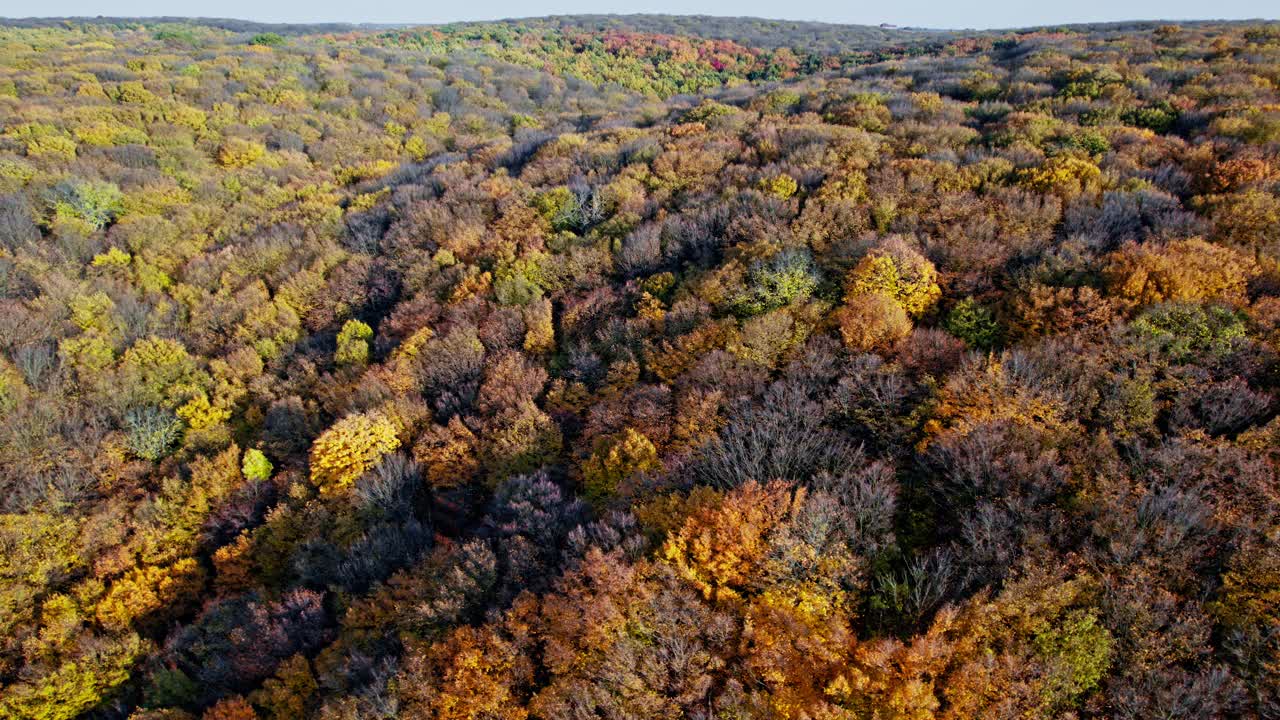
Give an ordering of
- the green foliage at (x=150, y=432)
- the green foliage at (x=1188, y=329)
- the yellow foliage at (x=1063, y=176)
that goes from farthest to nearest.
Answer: the green foliage at (x=150, y=432)
the yellow foliage at (x=1063, y=176)
the green foliage at (x=1188, y=329)

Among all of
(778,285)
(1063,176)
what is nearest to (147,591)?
(778,285)

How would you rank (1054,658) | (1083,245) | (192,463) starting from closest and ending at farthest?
(1054,658) < (1083,245) < (192,463)

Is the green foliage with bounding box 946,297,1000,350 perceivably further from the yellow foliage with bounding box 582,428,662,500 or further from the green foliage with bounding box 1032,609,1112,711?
the yellow foliage with bounding box 582,428,662,500

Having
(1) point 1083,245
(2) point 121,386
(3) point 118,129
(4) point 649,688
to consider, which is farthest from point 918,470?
(3) point 118,129

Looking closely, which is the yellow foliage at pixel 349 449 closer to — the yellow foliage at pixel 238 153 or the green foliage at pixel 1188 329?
the green foliage at pixel 1188 329

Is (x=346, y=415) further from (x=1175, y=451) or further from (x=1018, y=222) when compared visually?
(x=1018, y=222)

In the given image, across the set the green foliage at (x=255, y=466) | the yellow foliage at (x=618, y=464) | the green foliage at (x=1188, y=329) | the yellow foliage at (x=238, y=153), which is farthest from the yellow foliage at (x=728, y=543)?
the yellow foliage at (x=238, y=153)

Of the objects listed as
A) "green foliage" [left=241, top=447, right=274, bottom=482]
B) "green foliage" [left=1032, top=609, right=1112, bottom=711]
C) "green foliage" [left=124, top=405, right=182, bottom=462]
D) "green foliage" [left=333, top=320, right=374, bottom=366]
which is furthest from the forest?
"green foliage" [left=241, top=447, right=274, bottom=482]

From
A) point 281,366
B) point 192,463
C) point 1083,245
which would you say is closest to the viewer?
point 1083,245

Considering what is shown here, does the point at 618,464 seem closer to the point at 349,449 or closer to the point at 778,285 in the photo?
the point at 778,285
